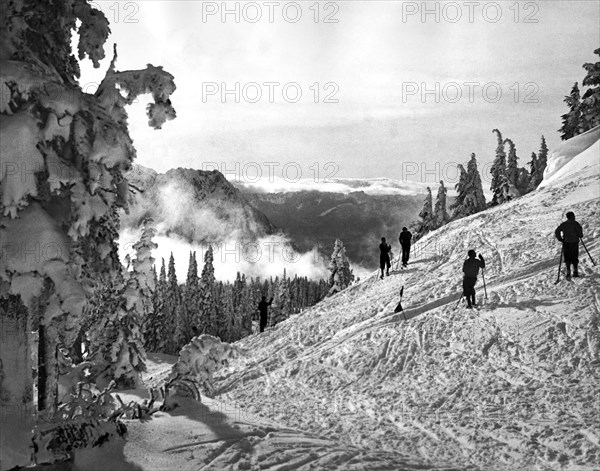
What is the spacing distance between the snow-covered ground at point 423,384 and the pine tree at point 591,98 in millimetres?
26986

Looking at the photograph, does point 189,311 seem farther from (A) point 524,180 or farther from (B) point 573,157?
(B) point 573,157

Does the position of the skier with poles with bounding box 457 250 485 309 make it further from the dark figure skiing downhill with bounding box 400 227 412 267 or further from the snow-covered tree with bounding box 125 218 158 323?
the snow-covered tree with bounding box 125 218 158 323

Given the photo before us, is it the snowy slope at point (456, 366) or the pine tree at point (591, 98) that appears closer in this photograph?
the snowy slope at point (456, 366)

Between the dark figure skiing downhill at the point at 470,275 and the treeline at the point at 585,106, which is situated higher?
the treeline at the point at 585,106

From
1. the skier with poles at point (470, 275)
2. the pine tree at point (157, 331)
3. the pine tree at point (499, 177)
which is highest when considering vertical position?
the pine tree at point (499, 177)

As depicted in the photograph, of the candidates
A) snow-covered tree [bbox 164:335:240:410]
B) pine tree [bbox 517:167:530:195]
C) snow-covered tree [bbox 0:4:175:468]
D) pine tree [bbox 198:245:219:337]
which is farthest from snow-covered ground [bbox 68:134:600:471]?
pine tree [bbox 198:245:219:337]

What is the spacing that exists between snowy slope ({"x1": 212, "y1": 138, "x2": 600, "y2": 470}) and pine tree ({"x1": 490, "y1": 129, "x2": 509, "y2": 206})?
87.7ft

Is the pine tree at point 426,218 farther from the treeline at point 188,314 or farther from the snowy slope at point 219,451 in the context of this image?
the snowy slope at point 219,451

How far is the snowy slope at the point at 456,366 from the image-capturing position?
10203mm

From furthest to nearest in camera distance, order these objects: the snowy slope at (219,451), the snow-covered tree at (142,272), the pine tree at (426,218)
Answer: the pine tree at (426,218) < the snow-covered tree at (142,272) < the snowy slope at (219,451)

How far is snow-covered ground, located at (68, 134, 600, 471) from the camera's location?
30.0 ft

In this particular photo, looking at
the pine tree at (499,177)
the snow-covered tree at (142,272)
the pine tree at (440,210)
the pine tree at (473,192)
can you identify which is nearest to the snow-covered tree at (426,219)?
the pine tree at (440,210)

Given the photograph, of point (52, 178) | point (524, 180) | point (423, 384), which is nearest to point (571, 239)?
point (423, 384)

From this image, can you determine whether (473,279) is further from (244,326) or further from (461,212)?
(244,326)
